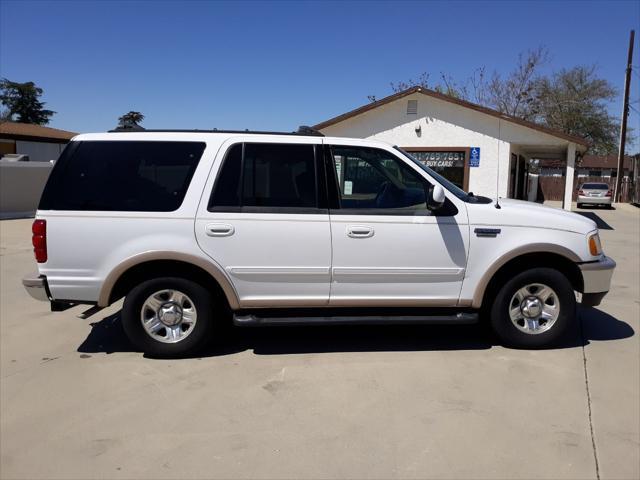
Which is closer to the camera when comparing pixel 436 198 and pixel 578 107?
pixel 436 198

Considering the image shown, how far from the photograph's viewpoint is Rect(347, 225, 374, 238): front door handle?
15.2 ft

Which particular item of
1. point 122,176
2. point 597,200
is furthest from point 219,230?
point 597,200

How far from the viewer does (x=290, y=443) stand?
340cm

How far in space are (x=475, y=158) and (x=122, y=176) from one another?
14.6 meters

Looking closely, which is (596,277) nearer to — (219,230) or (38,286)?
(219,230)

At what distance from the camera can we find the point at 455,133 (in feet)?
57.3

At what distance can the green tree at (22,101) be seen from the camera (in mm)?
53469

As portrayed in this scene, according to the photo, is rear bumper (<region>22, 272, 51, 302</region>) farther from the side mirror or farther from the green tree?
the green tree

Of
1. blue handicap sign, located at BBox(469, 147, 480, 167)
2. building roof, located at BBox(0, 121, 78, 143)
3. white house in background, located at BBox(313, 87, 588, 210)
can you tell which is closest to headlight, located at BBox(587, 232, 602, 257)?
white house in background, located at BBox(313, 87, 588, 210)

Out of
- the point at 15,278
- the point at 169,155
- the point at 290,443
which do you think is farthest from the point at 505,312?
the point at 15,278

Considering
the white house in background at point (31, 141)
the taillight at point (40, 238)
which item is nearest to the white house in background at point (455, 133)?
the taillight at point (40, 238)

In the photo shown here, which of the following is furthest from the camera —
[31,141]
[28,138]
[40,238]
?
[31,141]

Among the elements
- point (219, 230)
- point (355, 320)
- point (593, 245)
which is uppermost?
point (219, 230)

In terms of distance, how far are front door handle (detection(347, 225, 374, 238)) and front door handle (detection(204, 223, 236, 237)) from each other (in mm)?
1000
